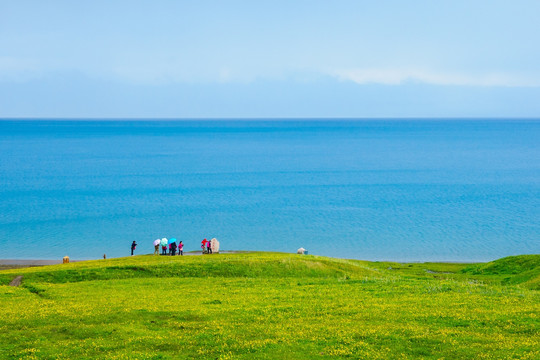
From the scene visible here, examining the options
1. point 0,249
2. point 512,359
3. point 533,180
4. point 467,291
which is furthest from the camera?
point 533,180

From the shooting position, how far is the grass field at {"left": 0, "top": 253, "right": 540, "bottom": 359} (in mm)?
23469

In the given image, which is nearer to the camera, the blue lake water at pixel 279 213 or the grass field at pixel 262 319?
the grass field at pixel 262 319

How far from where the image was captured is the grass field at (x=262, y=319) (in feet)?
77.0

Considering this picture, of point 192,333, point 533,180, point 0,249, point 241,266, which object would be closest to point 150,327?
point 192,333

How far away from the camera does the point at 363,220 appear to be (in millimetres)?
117438

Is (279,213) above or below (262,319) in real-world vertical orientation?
below

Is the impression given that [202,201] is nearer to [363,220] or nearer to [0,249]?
[363,220]

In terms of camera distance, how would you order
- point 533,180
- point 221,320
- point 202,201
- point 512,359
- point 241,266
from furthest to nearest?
point 533,180 < point 202,201 < point 241,266 < point 221,320 < point 512,359

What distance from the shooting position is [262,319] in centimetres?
2855

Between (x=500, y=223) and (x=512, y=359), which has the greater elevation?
(x=512, y=359)

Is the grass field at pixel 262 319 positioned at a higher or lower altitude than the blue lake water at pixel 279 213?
higher

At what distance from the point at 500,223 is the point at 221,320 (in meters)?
103

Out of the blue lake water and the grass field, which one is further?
the blue lake water

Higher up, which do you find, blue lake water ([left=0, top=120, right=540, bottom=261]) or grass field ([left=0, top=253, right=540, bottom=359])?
grass field ([left=0, top=253, right=540, bottom=359])
